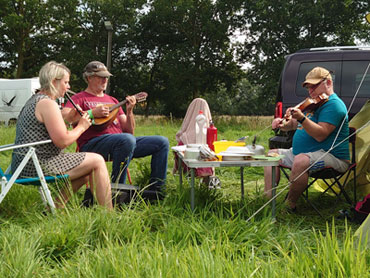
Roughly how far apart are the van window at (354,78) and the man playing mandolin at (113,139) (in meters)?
2.46

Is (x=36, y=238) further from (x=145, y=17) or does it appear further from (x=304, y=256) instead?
(x=145, y=17)

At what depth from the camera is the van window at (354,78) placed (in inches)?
211

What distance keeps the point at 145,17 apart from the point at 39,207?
25030mm

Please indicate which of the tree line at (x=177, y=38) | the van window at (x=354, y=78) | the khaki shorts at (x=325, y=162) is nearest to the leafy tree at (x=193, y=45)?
the tree line at (x=177, y=38)

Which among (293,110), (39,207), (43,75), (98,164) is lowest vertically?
(39,207)

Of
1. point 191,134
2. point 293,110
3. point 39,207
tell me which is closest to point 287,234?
point 293,110

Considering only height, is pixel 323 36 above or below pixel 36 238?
above

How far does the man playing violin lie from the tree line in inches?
645

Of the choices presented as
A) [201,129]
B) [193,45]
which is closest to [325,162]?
[201,129]

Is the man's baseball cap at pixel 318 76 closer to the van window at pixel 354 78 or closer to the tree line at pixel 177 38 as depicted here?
the van window at pixel 354 78

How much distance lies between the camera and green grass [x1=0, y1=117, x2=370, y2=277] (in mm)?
2082

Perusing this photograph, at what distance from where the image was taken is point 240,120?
56.9 ft

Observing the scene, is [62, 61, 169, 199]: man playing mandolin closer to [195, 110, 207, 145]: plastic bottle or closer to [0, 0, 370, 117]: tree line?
[195, 110, 207, 145]: plastic bottle

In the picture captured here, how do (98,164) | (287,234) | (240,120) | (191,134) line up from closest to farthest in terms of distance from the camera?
(287,234) → (98,164) → (191,134) → (240,120)
